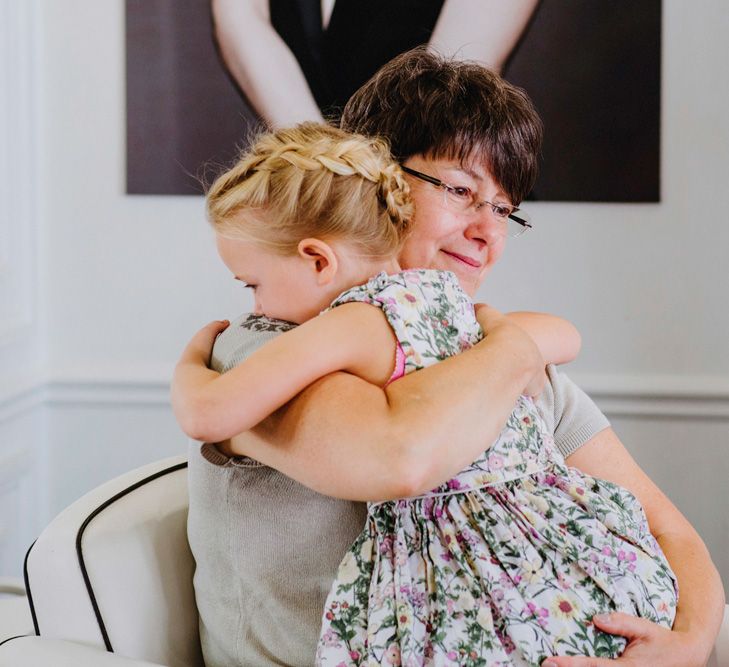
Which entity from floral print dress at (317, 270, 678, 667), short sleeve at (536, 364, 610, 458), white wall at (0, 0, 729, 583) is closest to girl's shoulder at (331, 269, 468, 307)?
floral print dress at (317, 270, 678, 667)

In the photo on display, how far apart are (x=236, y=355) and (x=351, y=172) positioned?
0.26 m

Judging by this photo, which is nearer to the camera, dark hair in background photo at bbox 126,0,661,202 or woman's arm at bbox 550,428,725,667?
woman's arm at bbox 550,428,725,667

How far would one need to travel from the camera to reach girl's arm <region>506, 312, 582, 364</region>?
1366mm

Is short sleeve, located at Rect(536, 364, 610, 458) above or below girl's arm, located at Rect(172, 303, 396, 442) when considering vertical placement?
below

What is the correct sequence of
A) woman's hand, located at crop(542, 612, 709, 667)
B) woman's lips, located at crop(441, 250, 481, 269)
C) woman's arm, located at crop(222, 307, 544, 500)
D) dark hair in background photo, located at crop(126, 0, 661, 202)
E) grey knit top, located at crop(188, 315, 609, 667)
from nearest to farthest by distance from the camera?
1. woman's arm, located at crop(222, 307, 544, 500)
2. woman's hand, located at crop(542, 612, 709, 667)
3. grey knit top, located at crop(188, 315, 609, 667)
4. woman's lips, located at crop(441, 250, 481, 269)
5. dark hair in background photo, located at crop(126, 0, 661, 202)

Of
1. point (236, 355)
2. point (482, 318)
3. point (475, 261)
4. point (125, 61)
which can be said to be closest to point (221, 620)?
point (236, 355)

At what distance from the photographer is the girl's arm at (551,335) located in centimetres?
137

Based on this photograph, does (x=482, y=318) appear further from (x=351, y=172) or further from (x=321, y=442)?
(x=321, y=442)

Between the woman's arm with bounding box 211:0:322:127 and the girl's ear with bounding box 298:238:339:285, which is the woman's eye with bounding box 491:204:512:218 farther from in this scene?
the woman's arm with bounding box 211:0:322:127

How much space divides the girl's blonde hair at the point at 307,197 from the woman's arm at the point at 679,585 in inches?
19.6

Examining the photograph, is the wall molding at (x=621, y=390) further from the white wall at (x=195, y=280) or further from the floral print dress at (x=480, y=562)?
the floral print dress at (x=480, y=562)

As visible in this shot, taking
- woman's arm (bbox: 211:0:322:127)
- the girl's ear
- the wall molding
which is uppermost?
woman's arm (bbox: 211:0:322:127)

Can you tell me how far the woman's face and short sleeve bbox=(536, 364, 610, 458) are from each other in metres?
0.21

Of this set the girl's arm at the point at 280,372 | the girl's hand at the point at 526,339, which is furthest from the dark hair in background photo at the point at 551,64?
the girl's arm at the point at 280,372
